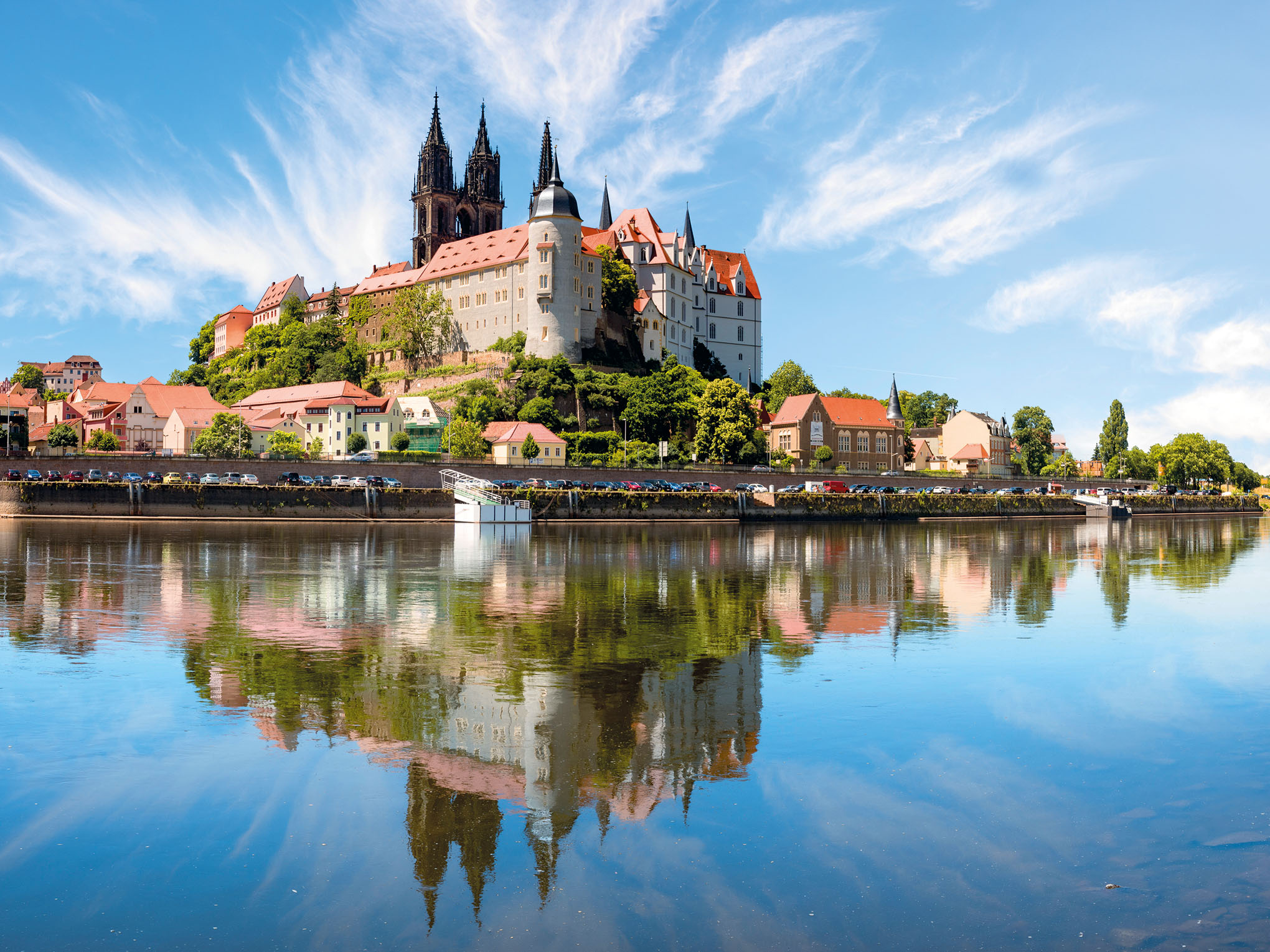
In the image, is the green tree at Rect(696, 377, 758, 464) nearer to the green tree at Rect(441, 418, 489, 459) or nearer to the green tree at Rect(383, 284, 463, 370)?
the green tree at Rect(441, 418, 489, 459)

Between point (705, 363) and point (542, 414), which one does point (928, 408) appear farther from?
point (542, 414)

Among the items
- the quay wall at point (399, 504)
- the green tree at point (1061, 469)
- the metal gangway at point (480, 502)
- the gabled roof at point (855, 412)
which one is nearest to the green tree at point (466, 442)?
the metal gangway at point (480, 502)

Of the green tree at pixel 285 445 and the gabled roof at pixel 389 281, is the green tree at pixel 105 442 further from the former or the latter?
the gabled roof at pixel 389 281

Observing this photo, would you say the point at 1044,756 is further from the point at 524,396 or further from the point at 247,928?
the point at 524,396

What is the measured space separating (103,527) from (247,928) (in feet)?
182

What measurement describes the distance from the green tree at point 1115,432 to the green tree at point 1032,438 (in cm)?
861

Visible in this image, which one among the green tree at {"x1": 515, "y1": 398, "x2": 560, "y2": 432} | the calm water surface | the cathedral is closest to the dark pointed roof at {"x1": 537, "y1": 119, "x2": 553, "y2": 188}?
the cathedral

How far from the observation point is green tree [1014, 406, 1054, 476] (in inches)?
5955

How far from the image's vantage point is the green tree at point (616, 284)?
12112 cm

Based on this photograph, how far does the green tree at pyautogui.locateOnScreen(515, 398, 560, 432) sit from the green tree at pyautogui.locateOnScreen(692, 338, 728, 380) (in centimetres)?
4008

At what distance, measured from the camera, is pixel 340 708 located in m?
14.0

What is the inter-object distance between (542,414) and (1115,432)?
103 m

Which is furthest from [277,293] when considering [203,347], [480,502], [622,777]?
[622,777]

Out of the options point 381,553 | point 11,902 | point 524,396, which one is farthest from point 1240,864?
point 524,396
